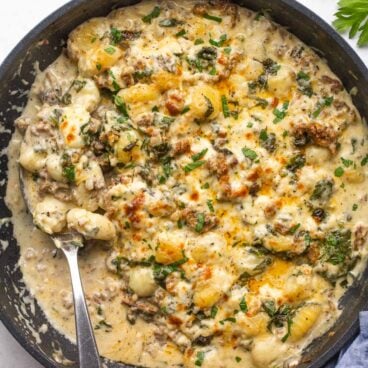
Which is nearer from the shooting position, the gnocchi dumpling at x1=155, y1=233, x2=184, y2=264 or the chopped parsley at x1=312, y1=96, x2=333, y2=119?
the gnocchi dumpling at x1=155, y1=233, x2=184, y2=264

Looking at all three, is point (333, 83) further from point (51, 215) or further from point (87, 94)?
point (51, 215)

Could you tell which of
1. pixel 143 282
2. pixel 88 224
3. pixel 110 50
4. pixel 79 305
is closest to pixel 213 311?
pixel 143 282

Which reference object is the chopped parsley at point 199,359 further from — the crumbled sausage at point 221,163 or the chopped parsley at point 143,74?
the chopped parsley at point 143,74

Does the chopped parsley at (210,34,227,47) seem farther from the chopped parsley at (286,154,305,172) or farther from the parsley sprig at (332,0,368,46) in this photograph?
the chopped parsley at (286,154,305,172)

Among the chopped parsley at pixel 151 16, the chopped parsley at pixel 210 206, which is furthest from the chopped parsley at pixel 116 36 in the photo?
the chopped parsley at pixel 210 206

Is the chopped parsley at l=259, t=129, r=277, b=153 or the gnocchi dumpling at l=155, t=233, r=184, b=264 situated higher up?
the chopped parsley at l=259, t=129, r=277, b=153

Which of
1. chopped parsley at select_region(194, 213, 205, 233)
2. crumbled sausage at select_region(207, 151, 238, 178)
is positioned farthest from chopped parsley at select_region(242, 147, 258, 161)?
chopped parsley at select_region(194, 213, 205, 233)
